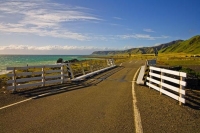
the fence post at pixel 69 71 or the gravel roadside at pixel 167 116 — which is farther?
the fence post at pixel 69 71

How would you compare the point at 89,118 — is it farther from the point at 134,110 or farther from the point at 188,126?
the point at 188,126

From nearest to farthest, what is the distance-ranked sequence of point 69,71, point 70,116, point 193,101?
point 70,116 < point 193,101 < point 69,71

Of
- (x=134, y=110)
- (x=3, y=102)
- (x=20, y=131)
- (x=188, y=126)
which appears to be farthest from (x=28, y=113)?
(x=188, y=126)

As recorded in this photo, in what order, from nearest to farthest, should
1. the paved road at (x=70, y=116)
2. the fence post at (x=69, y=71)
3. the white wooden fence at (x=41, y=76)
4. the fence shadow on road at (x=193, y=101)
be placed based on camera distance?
the paved road at (x=70, y=116), the fence shadow on road at (x=193, y=101), the white wooden fence at (x=41, y=76), the fence post at (x=69, y=71)

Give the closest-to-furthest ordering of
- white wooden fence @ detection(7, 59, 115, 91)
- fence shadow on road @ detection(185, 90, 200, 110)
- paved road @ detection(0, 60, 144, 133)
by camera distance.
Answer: paved road @ detection(0, 60, 144, 133) < fence shadow on road @ detection(185, 90, 200, 110) < white wooden fence @ detection(7, 59, 115, 91)

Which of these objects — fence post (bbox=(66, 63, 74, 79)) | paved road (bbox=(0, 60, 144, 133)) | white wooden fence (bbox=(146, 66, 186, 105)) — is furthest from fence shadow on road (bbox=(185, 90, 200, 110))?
fence post (bbox=(66, 63, 74, 79))

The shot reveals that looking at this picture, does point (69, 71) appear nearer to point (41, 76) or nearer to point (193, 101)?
point (41, 76)

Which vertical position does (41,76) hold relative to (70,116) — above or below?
above

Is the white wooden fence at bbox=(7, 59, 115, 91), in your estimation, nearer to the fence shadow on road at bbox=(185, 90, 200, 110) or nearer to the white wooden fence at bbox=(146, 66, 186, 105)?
the white wooden fence at bbox=(146, 66, 186, 105)

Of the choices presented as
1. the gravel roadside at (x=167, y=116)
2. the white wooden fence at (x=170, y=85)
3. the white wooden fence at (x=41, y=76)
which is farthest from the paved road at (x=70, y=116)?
the white wooden fence at (x=41, y=76)

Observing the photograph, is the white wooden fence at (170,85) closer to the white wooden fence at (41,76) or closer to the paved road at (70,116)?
the paved road at (70,116)

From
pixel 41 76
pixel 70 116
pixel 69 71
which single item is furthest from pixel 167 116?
pixel 69 71

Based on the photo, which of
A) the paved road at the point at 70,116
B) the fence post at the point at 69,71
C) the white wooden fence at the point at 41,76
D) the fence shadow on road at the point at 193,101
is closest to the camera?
the paved road at the point at 70,116

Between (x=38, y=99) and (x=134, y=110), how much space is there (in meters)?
4.15
